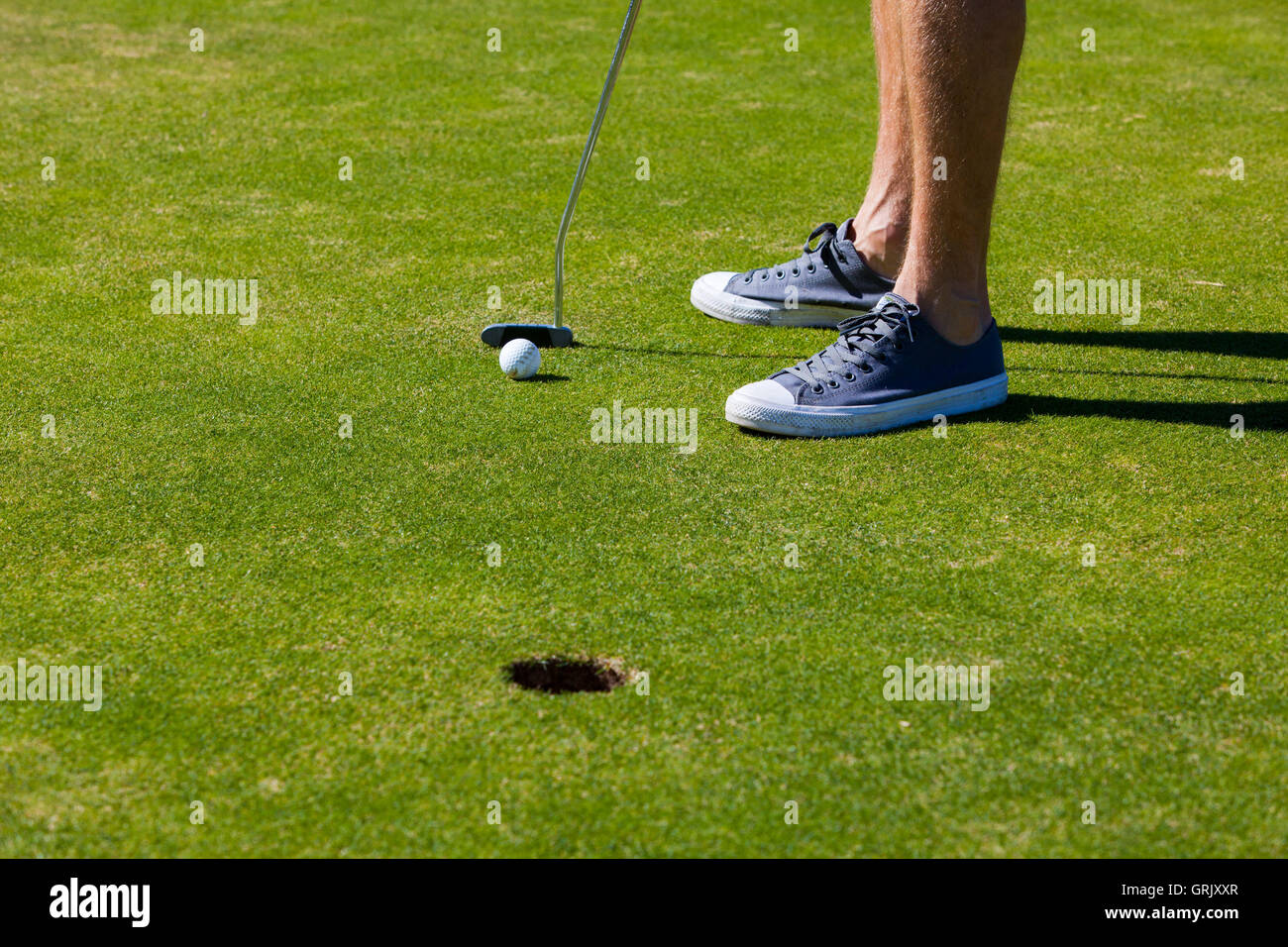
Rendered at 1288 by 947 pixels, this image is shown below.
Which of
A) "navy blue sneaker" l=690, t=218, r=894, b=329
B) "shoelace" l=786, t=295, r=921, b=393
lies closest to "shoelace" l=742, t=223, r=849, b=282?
"navy blue sneaker" l=690, t=218, r=894, b=329

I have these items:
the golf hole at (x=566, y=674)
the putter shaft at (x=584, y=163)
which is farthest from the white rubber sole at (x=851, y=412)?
the golf hole at (x=566, y=674)

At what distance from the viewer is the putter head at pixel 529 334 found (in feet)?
10.9

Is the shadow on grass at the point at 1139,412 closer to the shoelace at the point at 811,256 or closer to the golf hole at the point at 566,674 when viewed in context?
the shoelace at the point at 811,256

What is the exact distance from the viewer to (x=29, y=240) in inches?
159

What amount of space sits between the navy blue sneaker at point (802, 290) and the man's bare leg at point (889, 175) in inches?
2.2

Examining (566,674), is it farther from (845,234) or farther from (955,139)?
(845,234)

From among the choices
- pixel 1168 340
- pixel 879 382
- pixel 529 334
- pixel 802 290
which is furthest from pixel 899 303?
pixel 529 334

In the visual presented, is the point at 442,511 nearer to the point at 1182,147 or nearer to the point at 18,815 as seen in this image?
the point at 18,815

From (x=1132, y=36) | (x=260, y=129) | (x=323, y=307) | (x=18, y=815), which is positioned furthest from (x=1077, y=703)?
(x=1132, y=36)

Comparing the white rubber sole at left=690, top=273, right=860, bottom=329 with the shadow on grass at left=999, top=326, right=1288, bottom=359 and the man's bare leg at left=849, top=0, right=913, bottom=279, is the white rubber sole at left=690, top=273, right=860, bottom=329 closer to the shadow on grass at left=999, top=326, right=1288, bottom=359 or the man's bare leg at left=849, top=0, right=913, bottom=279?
the man's bare leg at left=849, top=0, right=913, bottom=279

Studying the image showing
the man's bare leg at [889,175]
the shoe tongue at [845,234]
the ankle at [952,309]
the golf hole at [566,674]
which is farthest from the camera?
the shoe tongue at [845,234]

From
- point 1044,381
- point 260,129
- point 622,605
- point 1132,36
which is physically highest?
point 1132,36

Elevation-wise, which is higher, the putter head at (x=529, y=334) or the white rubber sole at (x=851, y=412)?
the putter head at (x=529, y=334)
